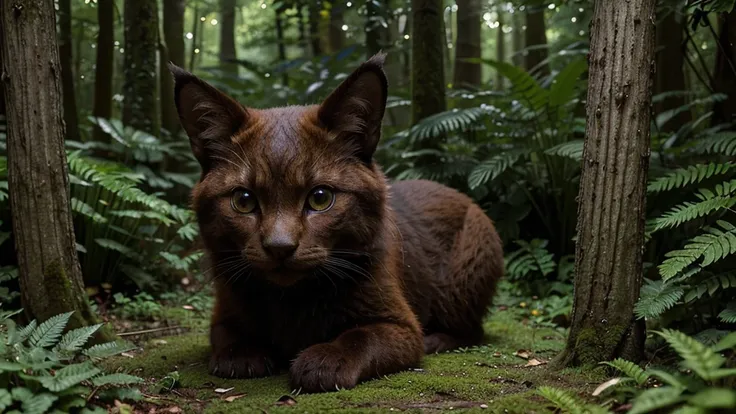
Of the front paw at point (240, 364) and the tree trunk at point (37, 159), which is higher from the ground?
the tree trunk at point (37, 159)

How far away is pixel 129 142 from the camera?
709 cm

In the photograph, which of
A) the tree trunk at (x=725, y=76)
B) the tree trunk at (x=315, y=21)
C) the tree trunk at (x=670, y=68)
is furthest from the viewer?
the tree trunk at (x=315, y=21)

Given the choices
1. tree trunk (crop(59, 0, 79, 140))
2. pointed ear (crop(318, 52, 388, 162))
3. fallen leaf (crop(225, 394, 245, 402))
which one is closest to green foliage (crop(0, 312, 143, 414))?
fallen leaf (crop(225, 394, 245, 402))

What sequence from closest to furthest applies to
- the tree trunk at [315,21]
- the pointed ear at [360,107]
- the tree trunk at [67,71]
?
the pointed ear at [360,107], the tree trunk at [67,71], the tree trunk at [315,21]

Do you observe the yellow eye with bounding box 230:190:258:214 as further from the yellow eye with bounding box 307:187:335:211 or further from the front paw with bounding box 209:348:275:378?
the front paw with bounding box 209:348:275:378

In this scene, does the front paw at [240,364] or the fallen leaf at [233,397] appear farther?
the front paw at [240,364]

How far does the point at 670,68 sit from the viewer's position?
313 inches

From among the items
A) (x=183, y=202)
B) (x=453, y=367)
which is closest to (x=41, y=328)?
(x=453, y=367)

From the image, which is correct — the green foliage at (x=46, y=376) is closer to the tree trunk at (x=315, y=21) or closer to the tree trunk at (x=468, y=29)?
the tree trunk at (x=315, y=21)

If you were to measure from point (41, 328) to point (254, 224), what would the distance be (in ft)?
3.65

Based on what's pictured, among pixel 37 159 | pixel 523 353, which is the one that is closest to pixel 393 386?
pixel 523 353

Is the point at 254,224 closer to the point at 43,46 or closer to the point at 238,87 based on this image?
the point at 43,46

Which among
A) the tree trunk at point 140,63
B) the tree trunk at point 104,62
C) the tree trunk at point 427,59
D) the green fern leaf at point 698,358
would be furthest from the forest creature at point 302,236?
the tree trunk at point 104,62

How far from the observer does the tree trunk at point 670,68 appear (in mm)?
7602
